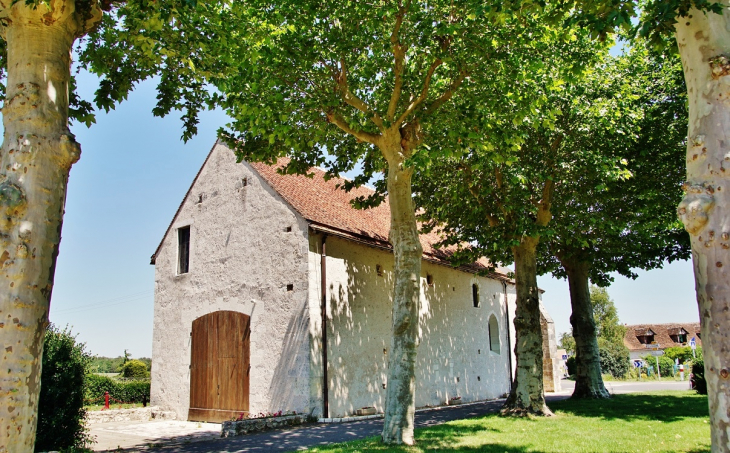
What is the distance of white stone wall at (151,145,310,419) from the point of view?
1458cm

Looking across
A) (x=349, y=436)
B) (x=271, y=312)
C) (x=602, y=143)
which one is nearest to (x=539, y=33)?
(x=602, y=143)

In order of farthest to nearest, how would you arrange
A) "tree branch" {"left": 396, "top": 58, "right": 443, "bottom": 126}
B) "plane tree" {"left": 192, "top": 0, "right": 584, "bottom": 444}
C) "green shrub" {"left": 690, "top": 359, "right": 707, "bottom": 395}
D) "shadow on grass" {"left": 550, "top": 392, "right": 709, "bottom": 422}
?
1. "green shrub" {"left": 690, "top": 359, "right": 707, "bottom": 395}
2. "shadow on grass" {"left": 550, "top": 392, "right": 709, "bottom": 422}
3. "tree branch" {"left": 396, "top": 58, "right": 443, "bottom": 126}
4. "plane tree" {"left": 192, "top": 0, "right": 584, "bottom": 444}

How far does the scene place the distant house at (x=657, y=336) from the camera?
2422 inches

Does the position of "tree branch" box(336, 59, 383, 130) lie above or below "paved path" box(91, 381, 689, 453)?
above

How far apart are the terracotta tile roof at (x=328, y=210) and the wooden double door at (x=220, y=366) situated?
376 centimetres

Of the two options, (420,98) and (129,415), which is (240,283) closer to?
(129,415)

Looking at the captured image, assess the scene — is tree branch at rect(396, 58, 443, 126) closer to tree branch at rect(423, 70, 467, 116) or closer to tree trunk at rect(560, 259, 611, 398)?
tree branch at rect(423, 70, 467, 116)

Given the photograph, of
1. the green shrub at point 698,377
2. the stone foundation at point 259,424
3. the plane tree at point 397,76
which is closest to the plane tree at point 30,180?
the plane tree at point 397,76

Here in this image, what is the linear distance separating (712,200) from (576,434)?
25.9 ft

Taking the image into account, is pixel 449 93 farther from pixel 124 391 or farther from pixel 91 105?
pixel 124 391

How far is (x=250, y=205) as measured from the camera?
1653cm

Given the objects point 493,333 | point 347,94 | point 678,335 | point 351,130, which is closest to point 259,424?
point 351,130

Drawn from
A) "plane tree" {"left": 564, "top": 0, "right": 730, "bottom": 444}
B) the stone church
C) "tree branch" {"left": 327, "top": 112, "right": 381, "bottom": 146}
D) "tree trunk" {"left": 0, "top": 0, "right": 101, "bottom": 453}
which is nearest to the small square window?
the stone church

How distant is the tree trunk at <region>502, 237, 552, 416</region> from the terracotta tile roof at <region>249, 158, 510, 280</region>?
3275mm
